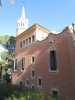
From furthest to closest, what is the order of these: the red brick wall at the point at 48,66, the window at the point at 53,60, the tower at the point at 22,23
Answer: the tower at the point at 22,23 < the window at the point at 53,60 < the red brick wall at the point at 48,66

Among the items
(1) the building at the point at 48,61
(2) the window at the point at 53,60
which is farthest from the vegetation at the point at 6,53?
(2) the window at the point at 53,60

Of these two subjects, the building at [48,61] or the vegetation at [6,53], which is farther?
the vegetation at [6,53]

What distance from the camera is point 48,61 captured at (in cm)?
1767

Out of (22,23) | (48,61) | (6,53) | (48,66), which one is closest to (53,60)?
(48,61)

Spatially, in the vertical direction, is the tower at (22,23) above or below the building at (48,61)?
above

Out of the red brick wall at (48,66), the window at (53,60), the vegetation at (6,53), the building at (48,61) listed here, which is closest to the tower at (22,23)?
the vegetation at (6,53)

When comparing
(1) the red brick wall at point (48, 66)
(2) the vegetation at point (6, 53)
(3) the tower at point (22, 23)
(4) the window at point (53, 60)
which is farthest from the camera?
(3) the tower at point (22, 23)

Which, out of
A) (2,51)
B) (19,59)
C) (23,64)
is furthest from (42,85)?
(2,51)

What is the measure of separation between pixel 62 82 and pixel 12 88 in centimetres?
495

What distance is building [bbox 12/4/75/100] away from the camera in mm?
14883

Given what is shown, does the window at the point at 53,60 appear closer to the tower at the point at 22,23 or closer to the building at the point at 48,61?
the building at the point at 48,61

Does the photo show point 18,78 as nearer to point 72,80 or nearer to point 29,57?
point 29,57

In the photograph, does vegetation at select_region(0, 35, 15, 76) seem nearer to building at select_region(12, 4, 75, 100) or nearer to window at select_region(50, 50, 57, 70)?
building at select_region(12, 4, 75, 100)

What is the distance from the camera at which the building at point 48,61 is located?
14.9 m
